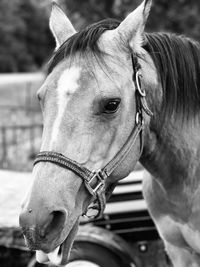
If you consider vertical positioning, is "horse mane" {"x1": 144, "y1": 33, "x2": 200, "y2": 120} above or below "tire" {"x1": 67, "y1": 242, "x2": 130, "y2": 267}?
above

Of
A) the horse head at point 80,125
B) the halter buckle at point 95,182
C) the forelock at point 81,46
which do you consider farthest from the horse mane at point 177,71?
the halter buckle at point 95,182

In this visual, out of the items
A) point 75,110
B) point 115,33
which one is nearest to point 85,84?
point 75,110

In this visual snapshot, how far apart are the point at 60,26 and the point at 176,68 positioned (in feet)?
2.27

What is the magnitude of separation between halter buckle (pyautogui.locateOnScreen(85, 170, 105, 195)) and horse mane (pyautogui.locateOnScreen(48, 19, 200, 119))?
0.61m

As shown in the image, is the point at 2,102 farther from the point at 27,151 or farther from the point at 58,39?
the point at 58,39

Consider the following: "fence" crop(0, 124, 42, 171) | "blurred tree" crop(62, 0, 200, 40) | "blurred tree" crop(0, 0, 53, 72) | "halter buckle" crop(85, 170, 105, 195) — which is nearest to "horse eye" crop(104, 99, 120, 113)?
"halter buckle" crop(85, 170, 105, 195)

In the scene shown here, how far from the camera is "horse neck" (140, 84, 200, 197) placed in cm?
237

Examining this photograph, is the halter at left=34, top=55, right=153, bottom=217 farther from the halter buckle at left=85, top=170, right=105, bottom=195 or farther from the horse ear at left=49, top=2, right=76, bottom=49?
the horse ear at left=49, top=2, right=76, bottom=49

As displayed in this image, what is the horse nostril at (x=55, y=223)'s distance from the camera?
5.84 feet

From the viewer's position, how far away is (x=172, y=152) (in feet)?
7.97

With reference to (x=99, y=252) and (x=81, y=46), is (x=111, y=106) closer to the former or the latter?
(x=81, y=46)

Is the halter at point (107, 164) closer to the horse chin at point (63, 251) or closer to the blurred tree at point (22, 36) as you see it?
the horse chin at point (63, 251)

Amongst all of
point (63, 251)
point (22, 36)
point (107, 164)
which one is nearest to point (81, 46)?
point (107, 164)

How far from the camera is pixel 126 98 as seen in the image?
203cm
